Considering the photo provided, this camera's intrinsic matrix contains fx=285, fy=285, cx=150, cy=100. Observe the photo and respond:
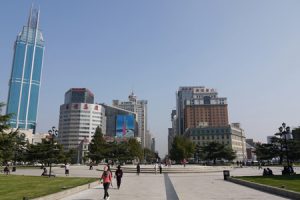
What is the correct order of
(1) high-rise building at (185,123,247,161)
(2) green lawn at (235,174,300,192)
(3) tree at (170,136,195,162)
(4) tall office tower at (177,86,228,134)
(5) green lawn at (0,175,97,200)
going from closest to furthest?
1. (5) green lawn at (0,175,97,200)
2. (2) green lawn at (235,174,300,192)
3. (3) tree at (170,136,195,162)
4. (1) high-rise building at (185,123,247,161)
5. (4) tall office tower at (177,86,228,134)

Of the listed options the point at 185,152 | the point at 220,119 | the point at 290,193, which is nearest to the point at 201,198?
the point at 290,193

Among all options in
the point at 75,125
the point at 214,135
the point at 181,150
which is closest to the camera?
the point at 181,150

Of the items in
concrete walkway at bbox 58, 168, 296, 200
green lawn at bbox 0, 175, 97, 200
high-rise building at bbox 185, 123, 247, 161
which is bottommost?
concrete walkway at bbox 58, 168, 296, 200

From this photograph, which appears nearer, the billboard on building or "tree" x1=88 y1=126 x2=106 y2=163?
"tree" x1=88 y1=126 x2=106 y2=163

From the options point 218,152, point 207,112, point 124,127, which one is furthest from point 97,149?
point 207,112

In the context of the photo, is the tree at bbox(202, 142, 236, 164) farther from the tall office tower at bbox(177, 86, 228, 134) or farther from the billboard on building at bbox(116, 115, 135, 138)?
the billboard on building at bbox(116, 115, 135, 138)

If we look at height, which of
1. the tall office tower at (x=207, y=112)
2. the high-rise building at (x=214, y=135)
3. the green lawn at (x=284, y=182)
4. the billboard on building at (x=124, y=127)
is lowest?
the green lawn at (x=284, y=182)

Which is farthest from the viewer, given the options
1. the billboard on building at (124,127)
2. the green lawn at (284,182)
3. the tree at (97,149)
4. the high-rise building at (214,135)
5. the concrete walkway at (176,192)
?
the billboard on building at (124,127)

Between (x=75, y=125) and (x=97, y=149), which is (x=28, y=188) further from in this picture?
(x=75, y=125)

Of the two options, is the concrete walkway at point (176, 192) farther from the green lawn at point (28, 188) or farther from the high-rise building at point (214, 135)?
the high-rise building at point (214, 135)

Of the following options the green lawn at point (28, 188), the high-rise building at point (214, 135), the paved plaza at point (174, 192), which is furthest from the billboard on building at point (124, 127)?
the green lawn at point (28, 188)

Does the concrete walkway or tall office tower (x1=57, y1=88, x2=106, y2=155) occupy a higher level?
tall office tower (x1=57, y1=88, x2=106, y2=155)

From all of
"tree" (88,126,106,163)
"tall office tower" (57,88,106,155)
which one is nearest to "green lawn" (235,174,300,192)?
"tree" (88,126,106,163)

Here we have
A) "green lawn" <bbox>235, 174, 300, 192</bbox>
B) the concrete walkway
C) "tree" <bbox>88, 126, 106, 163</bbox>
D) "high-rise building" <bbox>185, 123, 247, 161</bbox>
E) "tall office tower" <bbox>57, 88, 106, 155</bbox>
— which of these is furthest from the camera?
"tall office tower" <bbox>57, 88, 106, 155</bbox>
